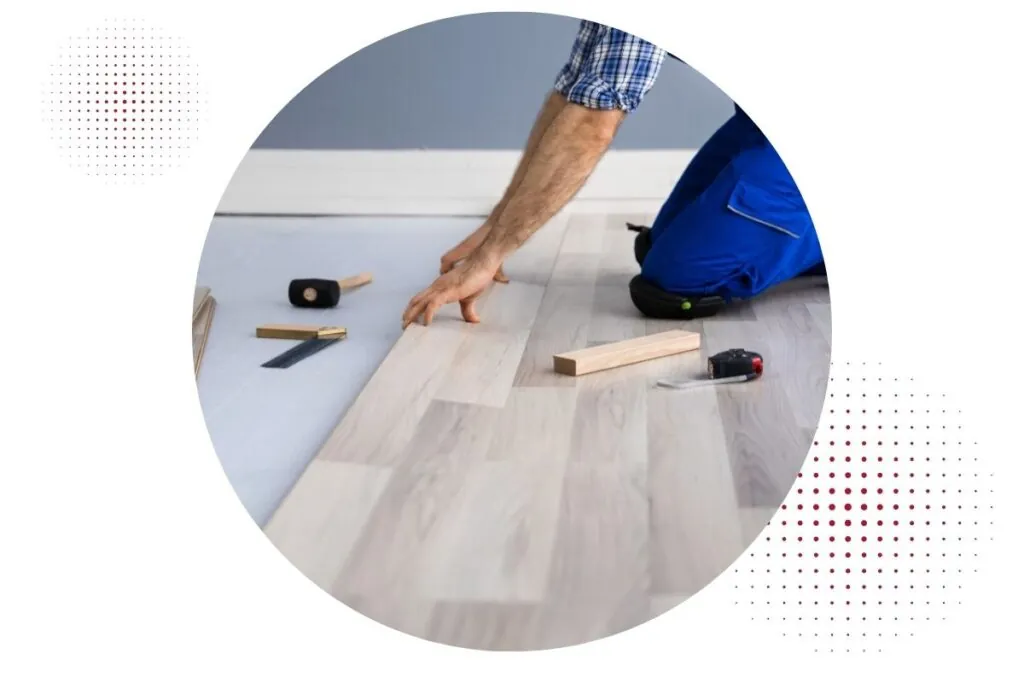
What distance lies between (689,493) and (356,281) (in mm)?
1886

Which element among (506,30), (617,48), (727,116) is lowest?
(727,116)

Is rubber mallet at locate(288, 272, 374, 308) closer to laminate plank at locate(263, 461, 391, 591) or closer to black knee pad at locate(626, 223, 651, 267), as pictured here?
black knee pad at locate(626, 223, 651, 267)

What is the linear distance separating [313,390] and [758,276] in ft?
4.59

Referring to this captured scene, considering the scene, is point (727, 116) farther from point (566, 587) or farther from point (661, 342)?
point (566, 587)

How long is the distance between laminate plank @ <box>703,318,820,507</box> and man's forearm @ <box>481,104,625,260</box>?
613 millimetres

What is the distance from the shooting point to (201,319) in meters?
3.17

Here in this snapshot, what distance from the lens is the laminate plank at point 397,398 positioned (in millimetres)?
2232

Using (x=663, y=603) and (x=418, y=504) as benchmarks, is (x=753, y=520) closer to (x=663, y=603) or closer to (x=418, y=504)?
(x=663, y=603)

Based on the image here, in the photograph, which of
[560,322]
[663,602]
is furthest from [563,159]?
[663,602]

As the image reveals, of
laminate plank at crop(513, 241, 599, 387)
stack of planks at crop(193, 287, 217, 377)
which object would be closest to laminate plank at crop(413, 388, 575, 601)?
laminate plank at crop(513, 241, 599, 387)

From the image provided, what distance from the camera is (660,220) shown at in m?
3.72

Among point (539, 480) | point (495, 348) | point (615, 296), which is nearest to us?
point (539, 480)

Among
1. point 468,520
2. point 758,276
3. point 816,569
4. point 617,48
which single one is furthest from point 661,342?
point 816,569

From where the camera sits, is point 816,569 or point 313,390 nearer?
point 816,569
